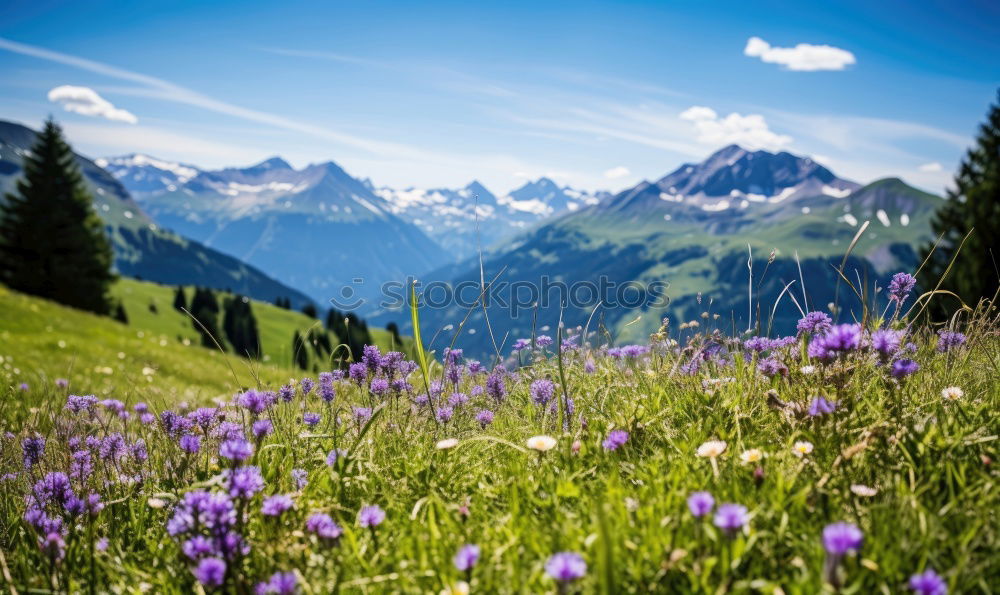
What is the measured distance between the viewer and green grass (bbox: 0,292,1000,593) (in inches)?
87.4

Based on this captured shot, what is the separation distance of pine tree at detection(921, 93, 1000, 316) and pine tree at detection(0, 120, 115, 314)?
82.5 meters

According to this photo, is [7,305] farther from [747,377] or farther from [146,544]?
[747,377]

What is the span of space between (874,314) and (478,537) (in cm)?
402

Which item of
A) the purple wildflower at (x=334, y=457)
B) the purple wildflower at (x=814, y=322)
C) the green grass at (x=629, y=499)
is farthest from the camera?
Answer: the purple wildflower at (x=814, y=322)

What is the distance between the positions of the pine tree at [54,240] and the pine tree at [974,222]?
82495mm

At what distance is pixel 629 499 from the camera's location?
2609 mm

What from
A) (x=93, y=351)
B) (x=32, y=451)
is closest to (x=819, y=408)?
(x=32, y=451)

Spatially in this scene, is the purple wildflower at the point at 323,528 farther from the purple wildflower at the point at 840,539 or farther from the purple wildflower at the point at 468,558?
the purple wildflower at the point at 840,539

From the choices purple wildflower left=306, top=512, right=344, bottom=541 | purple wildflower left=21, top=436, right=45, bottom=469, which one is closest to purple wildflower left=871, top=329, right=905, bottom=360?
purple wildflower left=306, top=512, right=344, bottom=541

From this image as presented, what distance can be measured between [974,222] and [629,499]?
196 feet

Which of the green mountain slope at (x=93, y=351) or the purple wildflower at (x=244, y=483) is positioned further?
the green mountain slope at (x=93, y=351)

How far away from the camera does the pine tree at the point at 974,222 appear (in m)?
42.8

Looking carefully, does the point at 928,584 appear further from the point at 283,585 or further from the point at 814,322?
the point at 814,322

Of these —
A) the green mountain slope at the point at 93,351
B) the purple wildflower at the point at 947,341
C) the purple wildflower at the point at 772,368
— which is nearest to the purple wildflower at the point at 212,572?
the purple wildflower at the point at 772,368
